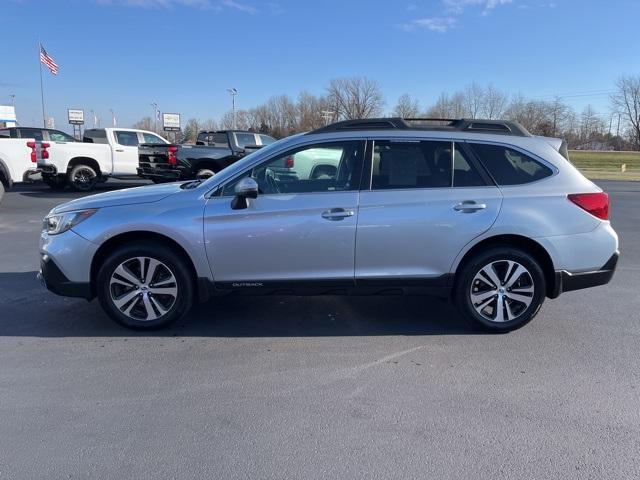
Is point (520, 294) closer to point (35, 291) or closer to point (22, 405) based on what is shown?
point (22, 405)

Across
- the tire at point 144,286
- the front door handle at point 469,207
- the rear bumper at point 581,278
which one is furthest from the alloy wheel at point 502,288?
the tire at point 144,286

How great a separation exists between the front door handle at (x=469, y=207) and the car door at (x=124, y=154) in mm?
13630

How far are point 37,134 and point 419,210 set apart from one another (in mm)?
18074

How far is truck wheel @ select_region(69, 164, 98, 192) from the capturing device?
14867 millimetres

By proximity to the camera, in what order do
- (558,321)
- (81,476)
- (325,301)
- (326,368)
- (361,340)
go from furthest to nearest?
1. (325,301)
2. (558,321)
3. (361,340)
4. (326,368)
5. (81,476)

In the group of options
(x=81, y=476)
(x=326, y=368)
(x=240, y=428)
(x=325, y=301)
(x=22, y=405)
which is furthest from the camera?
(x=325, y=301)

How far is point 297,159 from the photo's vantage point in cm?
443

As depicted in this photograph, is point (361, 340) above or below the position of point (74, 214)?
below

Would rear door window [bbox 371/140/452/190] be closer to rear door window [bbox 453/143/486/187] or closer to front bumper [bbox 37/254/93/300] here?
rear door window [bbox 453/143/486/187]

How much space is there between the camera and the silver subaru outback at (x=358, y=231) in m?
4.25

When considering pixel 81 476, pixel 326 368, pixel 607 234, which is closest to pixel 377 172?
pixel 326 368

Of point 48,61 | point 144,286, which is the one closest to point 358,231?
point 144,286

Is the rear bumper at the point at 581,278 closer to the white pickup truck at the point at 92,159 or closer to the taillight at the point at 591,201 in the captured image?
the taillight at the point at 591,201

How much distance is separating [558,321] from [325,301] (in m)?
2.23
